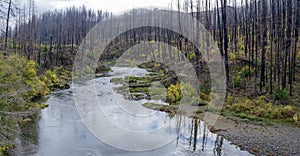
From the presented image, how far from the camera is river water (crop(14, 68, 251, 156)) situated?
12.2 m

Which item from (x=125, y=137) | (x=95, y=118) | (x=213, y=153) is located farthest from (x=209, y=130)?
(x=95, y=118)

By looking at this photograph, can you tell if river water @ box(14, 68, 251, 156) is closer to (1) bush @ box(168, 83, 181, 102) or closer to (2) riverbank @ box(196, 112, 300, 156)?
(2) riverbank @ box(196, 112, 300, 156)

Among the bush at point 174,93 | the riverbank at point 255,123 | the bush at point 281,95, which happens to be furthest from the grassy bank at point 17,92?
the bush at point 281,95

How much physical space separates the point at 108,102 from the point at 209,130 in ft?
34.3

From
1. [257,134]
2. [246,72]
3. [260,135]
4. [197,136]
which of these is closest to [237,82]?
[246,72]

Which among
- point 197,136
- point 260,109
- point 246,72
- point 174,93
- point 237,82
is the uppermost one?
point 246,72

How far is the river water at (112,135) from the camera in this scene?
1223 centimetres

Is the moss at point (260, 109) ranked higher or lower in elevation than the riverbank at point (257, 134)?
higher

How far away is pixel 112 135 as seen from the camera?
14531 millimetres

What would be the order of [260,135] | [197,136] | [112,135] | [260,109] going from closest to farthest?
[260,135]
[197,136]
[112,135]
[260,109]

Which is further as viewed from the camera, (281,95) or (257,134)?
(281,95)

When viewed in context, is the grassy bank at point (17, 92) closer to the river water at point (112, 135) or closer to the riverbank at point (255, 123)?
the river water at point (112, 135)

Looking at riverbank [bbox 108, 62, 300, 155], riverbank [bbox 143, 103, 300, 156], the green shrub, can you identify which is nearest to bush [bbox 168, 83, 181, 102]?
riverbank [bbox 108, 62, 300, 155]

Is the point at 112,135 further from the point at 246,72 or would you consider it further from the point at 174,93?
the point at 246,72
